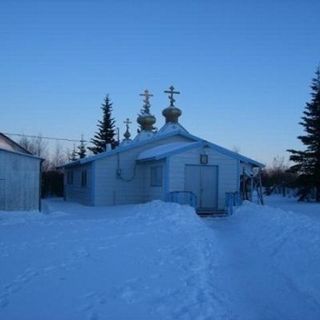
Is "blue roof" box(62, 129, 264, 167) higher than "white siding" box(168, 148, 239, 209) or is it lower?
higher

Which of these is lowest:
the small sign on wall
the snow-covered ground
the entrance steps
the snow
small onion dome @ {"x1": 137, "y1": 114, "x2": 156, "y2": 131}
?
the entrance steps

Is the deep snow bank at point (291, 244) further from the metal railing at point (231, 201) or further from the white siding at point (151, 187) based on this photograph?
the white siding at point (151, 187)

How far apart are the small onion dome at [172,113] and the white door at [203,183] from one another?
11393 mm

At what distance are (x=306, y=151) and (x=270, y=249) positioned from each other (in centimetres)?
2988

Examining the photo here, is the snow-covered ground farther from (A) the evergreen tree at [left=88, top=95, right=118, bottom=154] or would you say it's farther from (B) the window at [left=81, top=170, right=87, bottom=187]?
(A) the evergreen tree at [left=88, top=95, right=118, bottom=154]

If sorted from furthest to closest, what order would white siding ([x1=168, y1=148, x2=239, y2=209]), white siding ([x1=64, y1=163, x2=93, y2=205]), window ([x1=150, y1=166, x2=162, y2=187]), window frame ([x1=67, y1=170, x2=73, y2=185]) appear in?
window frame ([x1=67, y1=170, x2=73, y2=185])
white siding ([x1=64, y1=163, x2=93, y2=205])
window ([x1=150, y1=166, x2=162, y2=187])
white siding ([x1=168, y1=148, x2=239, y2=209])

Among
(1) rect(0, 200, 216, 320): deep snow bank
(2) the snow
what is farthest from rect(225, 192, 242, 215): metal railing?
(1) rect(0, 200, 216, 320): deep snow bank

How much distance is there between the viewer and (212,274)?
8.41 m

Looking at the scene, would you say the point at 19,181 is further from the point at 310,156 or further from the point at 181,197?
the point at 310,156

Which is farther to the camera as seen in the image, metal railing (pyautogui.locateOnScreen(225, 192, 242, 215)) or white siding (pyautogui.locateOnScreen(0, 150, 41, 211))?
metal railing (pyautogui.locateOnScreen(225, 192, 242, 215))

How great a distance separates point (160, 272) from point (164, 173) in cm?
1530

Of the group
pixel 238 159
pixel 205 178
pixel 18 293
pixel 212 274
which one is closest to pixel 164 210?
pixel 205 178

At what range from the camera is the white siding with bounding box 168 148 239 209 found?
23.5 meters

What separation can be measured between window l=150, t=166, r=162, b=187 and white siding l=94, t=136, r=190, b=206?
0.93 m
